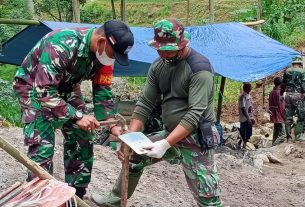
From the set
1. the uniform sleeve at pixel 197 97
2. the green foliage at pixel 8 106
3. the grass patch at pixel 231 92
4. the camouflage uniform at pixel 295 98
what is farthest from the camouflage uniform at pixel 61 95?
the grass patch at pixel 231 92

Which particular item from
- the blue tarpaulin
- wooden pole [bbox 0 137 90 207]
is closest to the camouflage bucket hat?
wooden pole [bbox 0 137 90 207]

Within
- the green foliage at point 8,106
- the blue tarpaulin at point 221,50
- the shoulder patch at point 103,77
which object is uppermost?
the shoulder patch at point 103,77

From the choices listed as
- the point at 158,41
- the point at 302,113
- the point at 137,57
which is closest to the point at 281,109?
the point at 302,113

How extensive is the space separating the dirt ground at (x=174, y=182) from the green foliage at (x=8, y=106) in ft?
5.57

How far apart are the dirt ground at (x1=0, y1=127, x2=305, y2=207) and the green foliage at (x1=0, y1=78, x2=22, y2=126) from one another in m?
1.70

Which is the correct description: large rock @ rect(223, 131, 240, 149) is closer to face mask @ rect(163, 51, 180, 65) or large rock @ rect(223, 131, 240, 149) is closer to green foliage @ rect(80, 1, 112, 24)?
face mask @ rect(163, 51, 180, 65)

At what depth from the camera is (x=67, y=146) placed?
4.37m

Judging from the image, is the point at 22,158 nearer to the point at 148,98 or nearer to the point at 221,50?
the point at 148,98

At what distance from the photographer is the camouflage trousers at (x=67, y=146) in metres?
3.92

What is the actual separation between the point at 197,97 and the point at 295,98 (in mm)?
7393

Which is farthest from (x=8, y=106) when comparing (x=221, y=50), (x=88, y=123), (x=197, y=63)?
(x=197, y=63)

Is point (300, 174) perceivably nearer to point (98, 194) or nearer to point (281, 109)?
point (281, 109)

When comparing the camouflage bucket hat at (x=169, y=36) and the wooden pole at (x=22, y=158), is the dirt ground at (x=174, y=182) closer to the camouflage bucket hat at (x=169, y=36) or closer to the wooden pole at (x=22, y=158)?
the camouflage bucket hat at (x=169, y=36)

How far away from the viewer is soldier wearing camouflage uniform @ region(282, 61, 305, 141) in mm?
10727
